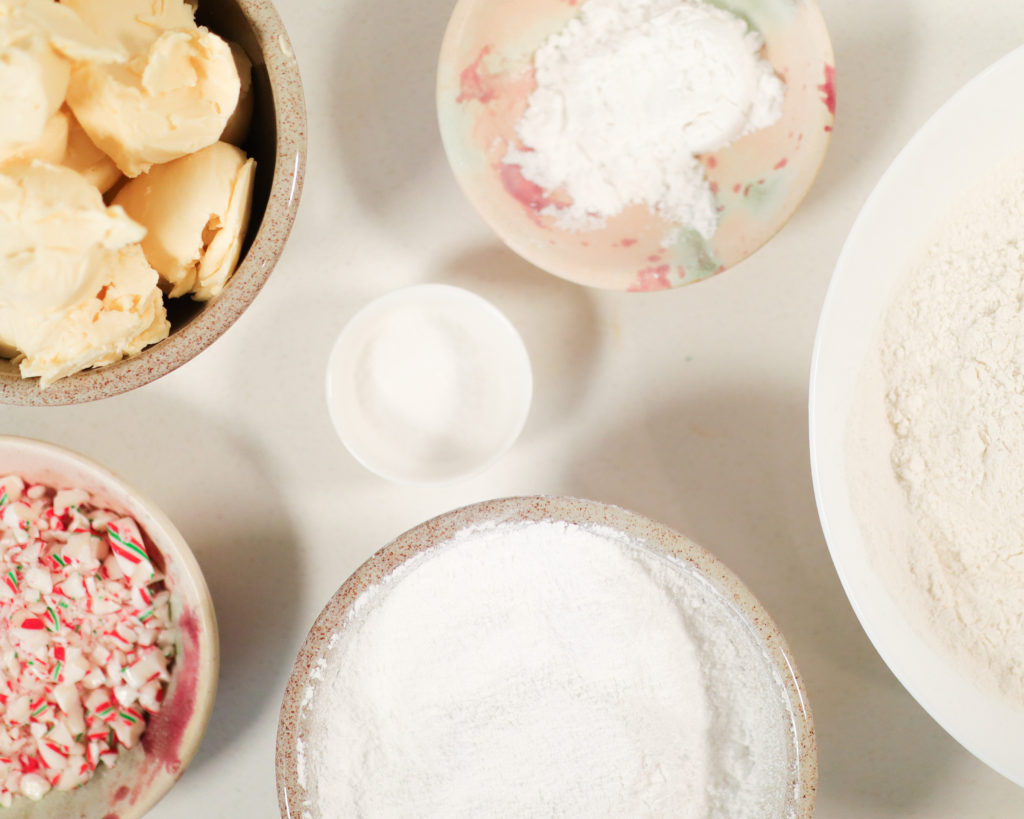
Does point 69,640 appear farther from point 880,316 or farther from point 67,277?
point 880,316

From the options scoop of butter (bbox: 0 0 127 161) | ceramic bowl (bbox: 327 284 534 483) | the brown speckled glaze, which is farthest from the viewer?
ceramic bowl (bbox: 327 284 534 483)

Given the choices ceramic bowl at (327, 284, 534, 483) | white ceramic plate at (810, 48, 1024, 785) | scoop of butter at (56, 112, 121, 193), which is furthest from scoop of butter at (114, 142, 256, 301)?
white ceramic plate at (810, 48, 1024, 785)

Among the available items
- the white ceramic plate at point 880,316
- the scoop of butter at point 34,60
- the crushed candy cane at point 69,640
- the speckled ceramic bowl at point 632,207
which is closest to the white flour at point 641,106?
the speckled ceramic bowl at point 632,207

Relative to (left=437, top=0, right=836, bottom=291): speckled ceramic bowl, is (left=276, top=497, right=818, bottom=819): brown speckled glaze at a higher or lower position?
lower

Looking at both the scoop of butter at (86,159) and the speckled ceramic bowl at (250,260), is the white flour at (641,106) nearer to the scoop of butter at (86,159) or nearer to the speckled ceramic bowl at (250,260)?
the speckled ceramic bowl at (250,260)

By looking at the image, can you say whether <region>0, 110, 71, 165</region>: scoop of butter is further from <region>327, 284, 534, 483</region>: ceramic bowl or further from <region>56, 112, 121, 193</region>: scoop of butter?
<region>327, 284, 534, 483</region>: ceramic bowl
